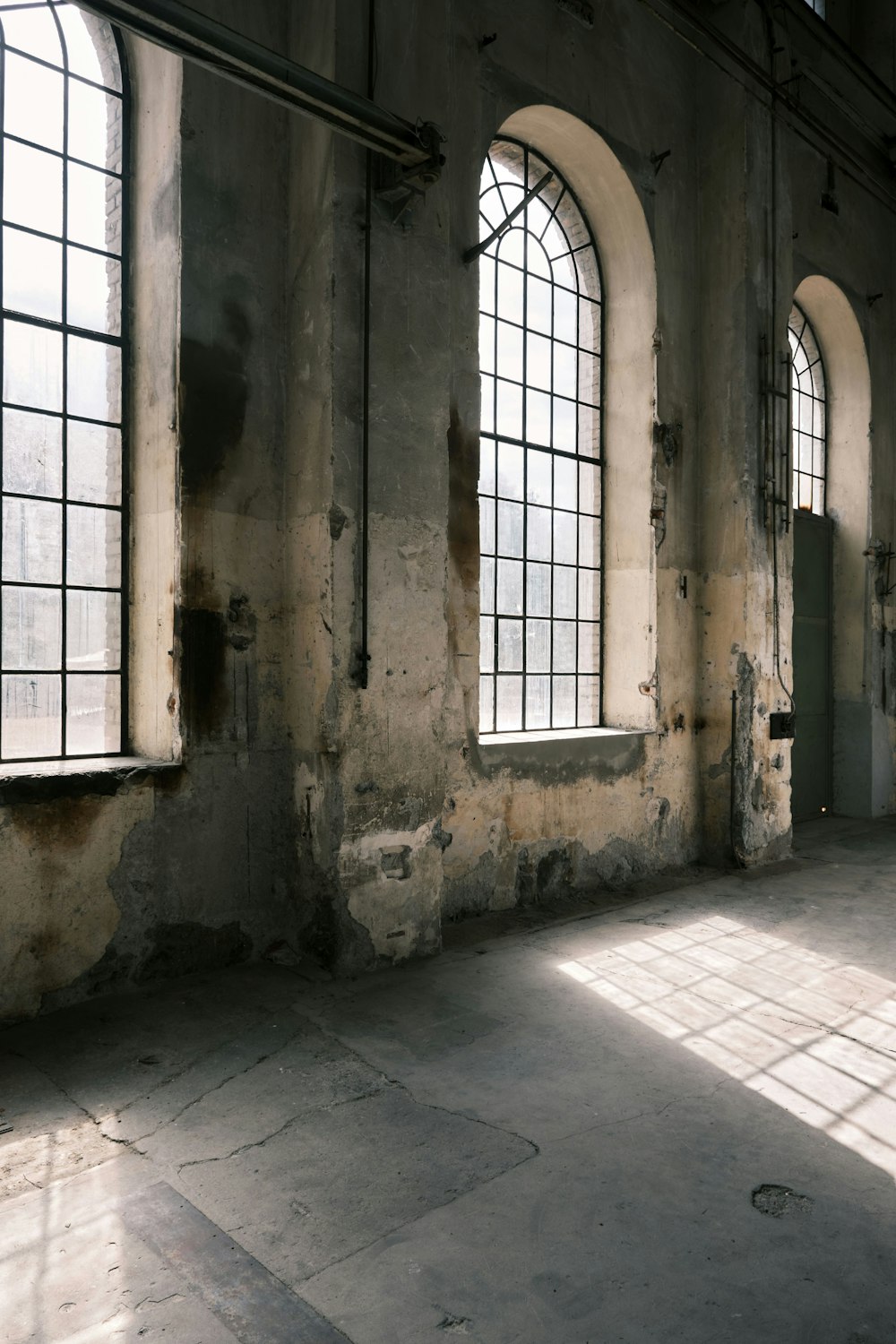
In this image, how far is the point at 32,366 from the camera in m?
4.34

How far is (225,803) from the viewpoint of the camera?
4.66m

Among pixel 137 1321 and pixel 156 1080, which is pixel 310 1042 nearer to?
pixel 156 1080

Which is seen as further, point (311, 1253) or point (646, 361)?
point (646, 361)

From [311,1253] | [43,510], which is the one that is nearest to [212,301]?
[43,510]

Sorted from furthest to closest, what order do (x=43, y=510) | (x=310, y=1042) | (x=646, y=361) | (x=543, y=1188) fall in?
(x=646, y=361)
(x=43, y=510)
(x=310, y=1042)
(x=543, y=1188)

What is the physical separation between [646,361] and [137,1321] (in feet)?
21.9

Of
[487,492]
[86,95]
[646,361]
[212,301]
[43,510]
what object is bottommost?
[43,510]

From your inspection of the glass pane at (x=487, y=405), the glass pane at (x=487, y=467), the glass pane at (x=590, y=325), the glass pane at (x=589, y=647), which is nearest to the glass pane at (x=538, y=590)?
the glass pane at (x=589, y=647)

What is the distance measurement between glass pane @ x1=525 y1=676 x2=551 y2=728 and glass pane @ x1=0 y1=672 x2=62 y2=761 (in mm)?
3244

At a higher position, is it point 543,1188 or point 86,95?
point 86,95

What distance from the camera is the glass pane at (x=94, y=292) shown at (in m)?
4.50

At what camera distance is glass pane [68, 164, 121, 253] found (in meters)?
4.51

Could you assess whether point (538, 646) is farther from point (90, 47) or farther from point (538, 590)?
point (90, 47)

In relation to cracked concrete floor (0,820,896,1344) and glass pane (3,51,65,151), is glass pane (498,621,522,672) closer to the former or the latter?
cracked concrete floor (0,820,896,1344)
